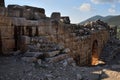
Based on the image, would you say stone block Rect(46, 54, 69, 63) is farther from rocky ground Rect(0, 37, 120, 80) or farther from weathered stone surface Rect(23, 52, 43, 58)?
weathered stone surface Rect(23, 52, 43, 58)

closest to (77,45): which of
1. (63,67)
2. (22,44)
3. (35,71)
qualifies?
(22,44)

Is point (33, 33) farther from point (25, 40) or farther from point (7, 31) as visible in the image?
point (7, 31)

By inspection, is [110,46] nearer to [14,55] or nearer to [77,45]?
[77,45]

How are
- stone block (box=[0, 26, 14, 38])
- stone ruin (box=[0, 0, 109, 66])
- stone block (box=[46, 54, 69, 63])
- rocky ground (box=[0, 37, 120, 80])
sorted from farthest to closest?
stone block (box=[0, 26, 14, 38]) < stone ruin (box=[0, 0, 109, 66]) < stone block (box=[46, 54, 69, 63]) < rocky ground (box=[0, 37, 120, 80])

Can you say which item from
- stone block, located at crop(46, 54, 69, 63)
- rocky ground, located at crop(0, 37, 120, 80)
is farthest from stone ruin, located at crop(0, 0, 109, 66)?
rocky ground, located at crop(0, 37, 120, 80)

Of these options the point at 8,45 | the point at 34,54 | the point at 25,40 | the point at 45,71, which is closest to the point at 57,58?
the point at 34,54

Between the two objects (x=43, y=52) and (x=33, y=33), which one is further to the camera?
(x=33, y=33)

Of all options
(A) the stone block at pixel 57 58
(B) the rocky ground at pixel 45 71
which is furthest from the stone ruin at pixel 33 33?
(B) the rocky ground at pixel 45 71

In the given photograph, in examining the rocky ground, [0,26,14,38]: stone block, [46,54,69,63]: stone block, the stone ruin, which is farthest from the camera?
[0,26,14,38]: stone block

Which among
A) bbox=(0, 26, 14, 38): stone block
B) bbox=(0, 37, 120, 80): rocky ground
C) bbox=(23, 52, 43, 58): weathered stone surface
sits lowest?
bbox=(0, 37, 120, 80): rocky ground

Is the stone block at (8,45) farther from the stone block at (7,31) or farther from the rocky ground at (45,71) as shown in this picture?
the rocky ground at (45,71)

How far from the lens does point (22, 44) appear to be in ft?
35.4

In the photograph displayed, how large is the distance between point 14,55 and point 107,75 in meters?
3.91

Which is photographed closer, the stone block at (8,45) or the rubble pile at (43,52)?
the rubble pile at (43,52)
